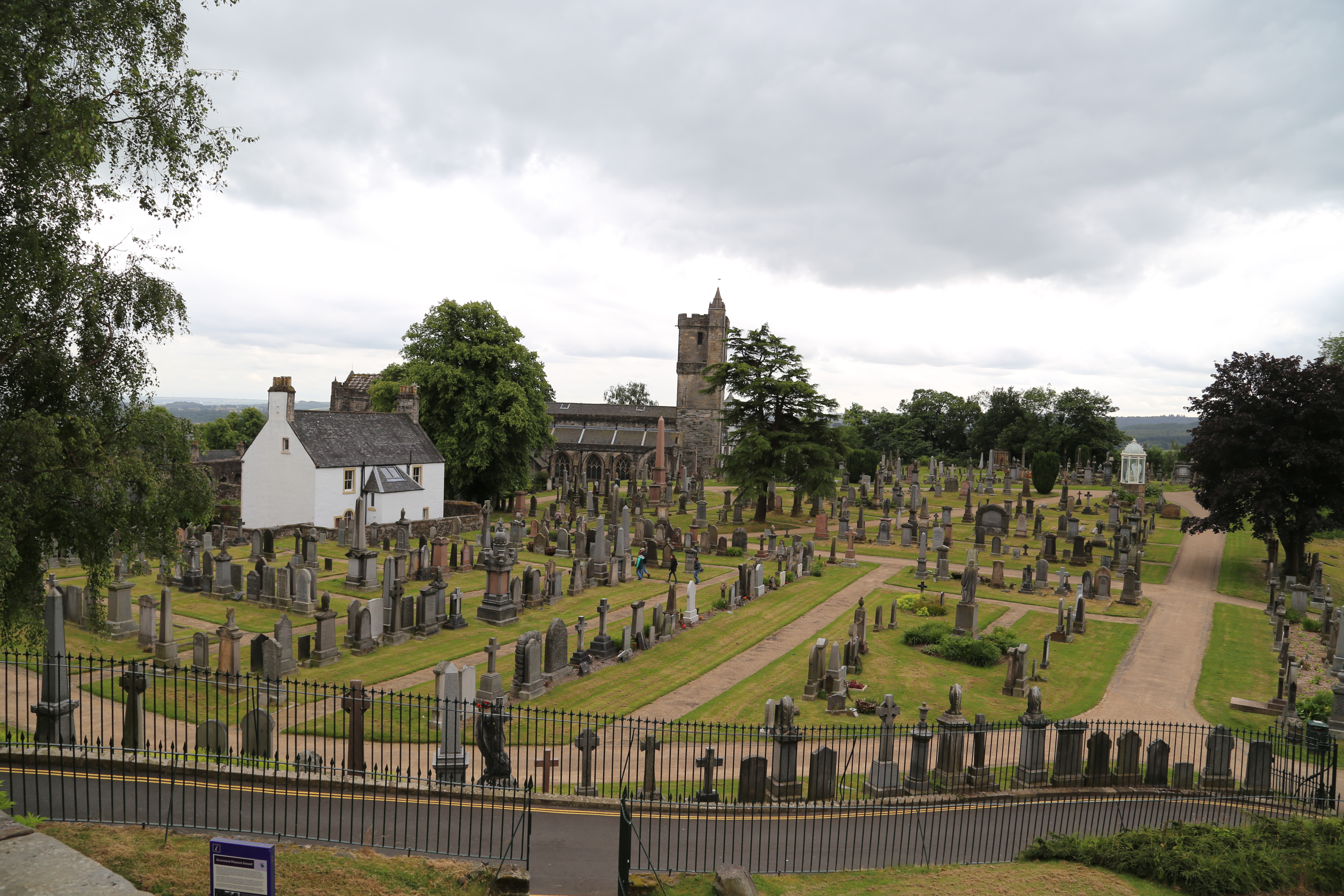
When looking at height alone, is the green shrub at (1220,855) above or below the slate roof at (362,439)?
below

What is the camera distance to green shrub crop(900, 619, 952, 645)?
20.9 m

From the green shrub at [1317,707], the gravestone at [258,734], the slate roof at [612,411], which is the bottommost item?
the green shrub at [1317,707]

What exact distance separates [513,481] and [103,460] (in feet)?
109

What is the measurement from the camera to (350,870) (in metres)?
7.84

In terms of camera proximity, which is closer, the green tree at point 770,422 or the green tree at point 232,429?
the green tree at point 770,422

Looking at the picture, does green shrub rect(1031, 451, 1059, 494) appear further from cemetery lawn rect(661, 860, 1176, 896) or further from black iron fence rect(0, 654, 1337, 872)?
cemetery lawn rect(661, 860, 1176, 896)

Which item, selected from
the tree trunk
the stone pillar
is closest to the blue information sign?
the stone pillar

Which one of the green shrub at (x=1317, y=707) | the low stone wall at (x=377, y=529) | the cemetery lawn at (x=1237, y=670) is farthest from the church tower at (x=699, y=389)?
the green shrub at (x=1317, y=707)

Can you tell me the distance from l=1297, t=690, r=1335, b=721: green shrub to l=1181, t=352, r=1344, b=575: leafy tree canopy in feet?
43.8

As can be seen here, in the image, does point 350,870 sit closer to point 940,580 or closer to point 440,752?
point 440,752

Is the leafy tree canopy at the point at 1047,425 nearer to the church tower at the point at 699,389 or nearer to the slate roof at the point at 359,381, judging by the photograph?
the church tower at the point at 699,389

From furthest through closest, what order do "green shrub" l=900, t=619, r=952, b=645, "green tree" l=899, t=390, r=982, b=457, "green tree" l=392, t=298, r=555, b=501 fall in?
"green tree" l=899, t=390, r=982, b=457, "green tree" l=392, t=298, r=555, b=501, "green shrub" l=900, t=619, r=952, b=645

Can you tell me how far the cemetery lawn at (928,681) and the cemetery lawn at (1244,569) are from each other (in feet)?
Answer: 31.1

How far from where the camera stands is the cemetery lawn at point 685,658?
16.0 metres
